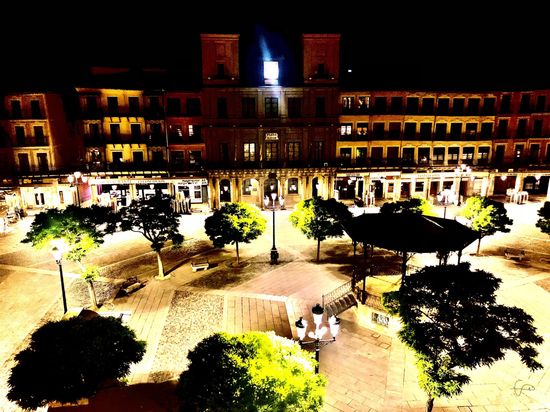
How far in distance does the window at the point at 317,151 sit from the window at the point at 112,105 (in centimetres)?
2326

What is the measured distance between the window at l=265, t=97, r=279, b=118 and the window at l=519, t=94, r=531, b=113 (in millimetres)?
30044

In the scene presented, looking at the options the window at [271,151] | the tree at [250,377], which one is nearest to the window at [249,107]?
the window at [271,151]

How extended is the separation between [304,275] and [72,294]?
14.7 m

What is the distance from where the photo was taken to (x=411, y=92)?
44.1 meters

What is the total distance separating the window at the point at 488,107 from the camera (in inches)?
1774

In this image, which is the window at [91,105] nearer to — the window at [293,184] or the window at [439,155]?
the window at [293,184]

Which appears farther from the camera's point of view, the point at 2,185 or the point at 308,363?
the point at 2,185

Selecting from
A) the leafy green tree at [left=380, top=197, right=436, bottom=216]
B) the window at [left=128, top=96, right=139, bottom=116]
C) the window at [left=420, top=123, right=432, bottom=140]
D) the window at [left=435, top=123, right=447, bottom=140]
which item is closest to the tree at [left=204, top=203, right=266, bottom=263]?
the leafy green tree at [left=380, top=197, right=436, bottom=216]

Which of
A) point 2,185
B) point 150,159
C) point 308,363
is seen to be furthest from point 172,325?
point 2,185

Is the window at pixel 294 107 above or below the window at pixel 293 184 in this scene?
above

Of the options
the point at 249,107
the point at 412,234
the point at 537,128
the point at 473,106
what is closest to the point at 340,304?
the point at 412,234

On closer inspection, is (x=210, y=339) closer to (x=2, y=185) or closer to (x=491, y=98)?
(x=2, y=185)

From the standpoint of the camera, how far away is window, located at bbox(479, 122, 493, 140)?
45750mm
